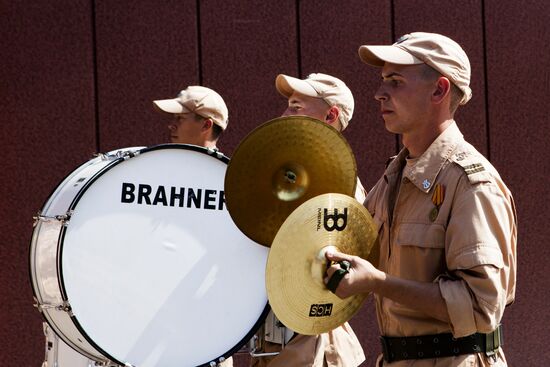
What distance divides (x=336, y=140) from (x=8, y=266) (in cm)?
318

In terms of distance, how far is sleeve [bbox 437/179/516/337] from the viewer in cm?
273

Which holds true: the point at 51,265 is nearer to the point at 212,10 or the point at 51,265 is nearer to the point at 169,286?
the point at 169,286

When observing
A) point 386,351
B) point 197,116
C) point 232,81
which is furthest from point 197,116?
point 386,351

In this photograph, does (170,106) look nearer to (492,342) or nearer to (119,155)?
(119,155)

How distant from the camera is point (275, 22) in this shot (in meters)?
6.17

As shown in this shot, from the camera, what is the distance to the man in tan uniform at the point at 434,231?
2.74 meters

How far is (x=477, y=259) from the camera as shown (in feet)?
8.92

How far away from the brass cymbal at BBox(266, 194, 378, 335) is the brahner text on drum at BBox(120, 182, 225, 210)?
1342 millimetres

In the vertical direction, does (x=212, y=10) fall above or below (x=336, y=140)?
above

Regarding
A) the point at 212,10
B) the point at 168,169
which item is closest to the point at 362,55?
the point at 168,169

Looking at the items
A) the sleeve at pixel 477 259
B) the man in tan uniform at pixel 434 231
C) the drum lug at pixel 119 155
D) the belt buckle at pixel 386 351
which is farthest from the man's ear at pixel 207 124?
the sleeve at pixel 477 259

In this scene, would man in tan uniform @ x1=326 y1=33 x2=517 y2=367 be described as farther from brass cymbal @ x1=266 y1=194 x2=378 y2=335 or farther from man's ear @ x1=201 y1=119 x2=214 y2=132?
man's ear @ x1=201 y1=119 x2=214 y2=132

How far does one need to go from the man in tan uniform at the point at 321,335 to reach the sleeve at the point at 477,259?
1248 mm

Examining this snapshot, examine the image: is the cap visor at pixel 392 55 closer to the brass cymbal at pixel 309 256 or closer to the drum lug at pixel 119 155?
the brass cymbal at pixel 309 256
